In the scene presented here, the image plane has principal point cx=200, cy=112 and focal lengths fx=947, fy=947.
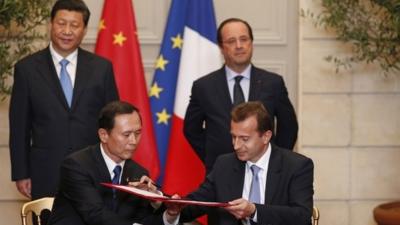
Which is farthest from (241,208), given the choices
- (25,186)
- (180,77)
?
(180,77)

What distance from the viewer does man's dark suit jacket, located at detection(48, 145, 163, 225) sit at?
12.8 feet

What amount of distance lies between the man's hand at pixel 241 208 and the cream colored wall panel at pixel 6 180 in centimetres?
316

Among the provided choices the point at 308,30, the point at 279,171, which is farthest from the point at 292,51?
the point at 279,171

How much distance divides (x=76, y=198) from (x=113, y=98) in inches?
53.9

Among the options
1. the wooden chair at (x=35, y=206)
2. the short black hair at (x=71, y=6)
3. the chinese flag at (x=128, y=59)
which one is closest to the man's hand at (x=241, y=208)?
the wooden chair at (x=35, y=206)

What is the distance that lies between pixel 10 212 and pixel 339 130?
235 cm

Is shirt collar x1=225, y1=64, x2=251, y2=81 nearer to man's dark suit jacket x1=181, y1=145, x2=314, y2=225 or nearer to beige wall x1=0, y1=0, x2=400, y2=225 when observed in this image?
beige wall x1=0, y1=0, x2=400, y2=225

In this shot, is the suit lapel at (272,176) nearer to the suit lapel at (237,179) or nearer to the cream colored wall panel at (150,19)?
the suit lapel at (237,179)

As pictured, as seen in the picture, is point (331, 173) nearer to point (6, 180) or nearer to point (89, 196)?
point (6, 180)

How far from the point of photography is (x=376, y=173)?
21.5 feet

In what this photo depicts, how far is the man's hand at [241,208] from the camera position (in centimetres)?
366

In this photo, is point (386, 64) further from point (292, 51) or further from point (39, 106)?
point (39, 106)

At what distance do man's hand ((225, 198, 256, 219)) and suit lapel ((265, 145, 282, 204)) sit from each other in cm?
21

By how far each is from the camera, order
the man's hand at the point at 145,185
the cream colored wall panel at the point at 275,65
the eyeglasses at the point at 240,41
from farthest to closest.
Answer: the cream colored wall panel at the point at 275,65, the eyeglasses at the point at 240,41, the man's hand at the point at 145,185
